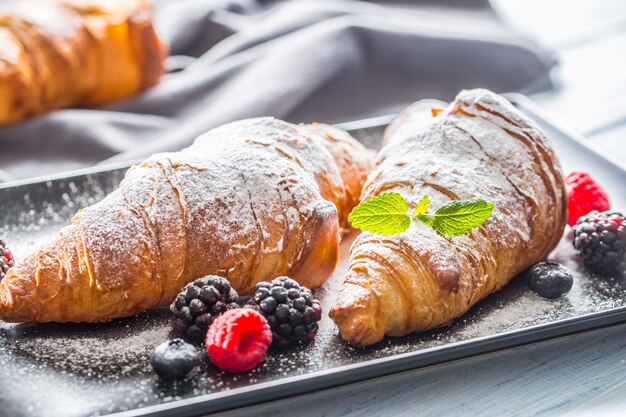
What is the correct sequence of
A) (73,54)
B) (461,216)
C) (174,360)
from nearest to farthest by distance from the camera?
(174,360) < (461,216) < (73,54)

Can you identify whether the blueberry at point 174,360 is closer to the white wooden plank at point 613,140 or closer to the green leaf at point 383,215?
the green leaf at point 383,215

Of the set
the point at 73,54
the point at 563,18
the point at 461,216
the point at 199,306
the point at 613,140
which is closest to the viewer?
the point at 199,306

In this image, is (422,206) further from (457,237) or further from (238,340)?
(238,340)

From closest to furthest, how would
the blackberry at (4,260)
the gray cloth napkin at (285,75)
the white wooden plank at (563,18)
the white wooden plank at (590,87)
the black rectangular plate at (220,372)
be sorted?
the black rectangular plate at (220,372) < the blackberry at (4,260) < the gray cloth napkin at (285,75) < the white wooden plank at (590,87) < the white wooden plank at (563,18)

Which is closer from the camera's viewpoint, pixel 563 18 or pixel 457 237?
pixel 457 237

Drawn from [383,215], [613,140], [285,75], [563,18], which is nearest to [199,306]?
[383,215]

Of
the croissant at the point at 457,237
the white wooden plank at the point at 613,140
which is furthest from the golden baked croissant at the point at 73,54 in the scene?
the white wooden plank at the point at 613,140

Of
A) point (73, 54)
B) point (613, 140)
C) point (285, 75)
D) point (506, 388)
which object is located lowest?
point (506, 388)
